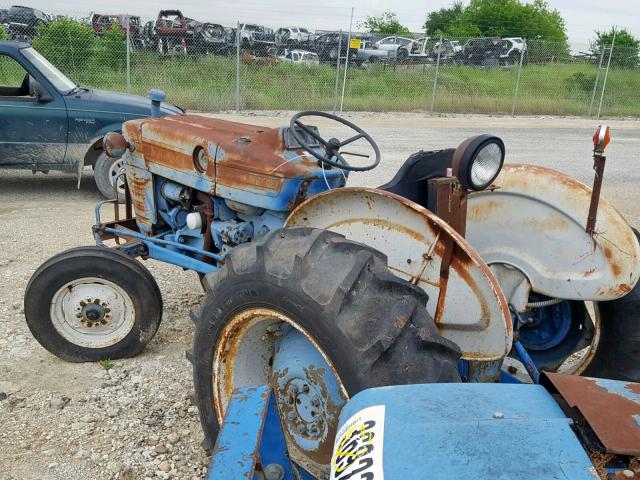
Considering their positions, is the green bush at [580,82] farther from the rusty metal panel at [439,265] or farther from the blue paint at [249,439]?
the blue paint at [249,439]

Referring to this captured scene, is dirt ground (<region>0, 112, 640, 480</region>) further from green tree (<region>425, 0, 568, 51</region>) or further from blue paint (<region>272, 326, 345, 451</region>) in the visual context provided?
green tree (<region>425, 0, 568, 51</region>)

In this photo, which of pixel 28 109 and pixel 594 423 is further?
pixel 28 109

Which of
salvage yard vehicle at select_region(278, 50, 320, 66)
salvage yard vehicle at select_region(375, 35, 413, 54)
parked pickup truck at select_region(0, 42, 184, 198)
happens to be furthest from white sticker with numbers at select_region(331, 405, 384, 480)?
salvage yard vehicle at select_region(375, 35, 413, 54)

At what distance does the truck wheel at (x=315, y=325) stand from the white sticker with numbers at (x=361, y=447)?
49 centimetres

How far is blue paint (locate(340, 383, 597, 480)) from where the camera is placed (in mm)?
1251

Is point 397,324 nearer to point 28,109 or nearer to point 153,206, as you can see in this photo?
point 153,206

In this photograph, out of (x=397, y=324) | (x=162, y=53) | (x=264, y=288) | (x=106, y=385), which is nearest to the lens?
(x=397, y=324)

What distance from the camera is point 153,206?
420 centimetres

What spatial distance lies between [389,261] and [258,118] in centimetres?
1350

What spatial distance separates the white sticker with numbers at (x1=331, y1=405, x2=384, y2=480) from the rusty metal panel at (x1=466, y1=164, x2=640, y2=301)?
5.28ft

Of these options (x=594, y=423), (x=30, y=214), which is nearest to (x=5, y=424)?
(x=594, y=423)

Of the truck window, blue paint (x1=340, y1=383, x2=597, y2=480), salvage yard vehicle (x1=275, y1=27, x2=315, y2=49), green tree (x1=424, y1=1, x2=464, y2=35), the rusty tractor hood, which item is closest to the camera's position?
blue paint (x1=340, y1=383, x2=597, y2=480)

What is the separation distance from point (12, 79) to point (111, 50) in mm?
5925

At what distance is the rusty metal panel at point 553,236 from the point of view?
9.00 ft
